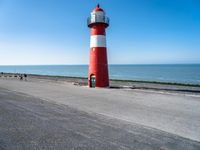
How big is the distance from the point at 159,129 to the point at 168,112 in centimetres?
250

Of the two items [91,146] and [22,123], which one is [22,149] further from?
[22,123]

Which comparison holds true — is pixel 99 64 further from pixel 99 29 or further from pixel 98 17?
pixel 98 17

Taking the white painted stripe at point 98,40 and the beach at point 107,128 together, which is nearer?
the beach at point 107,128

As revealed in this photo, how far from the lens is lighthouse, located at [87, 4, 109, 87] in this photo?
1664cm

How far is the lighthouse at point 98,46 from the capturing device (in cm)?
1664

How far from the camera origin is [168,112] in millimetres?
8062

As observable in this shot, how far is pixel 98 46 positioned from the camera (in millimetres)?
16734

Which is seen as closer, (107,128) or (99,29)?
(107,128)

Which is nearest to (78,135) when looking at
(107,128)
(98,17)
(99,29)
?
(107,128)

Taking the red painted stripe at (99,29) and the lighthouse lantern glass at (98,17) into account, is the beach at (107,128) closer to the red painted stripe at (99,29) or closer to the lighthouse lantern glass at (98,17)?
the red painted stripe at (99,29)

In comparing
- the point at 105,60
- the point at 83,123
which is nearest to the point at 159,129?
the point at 83,123

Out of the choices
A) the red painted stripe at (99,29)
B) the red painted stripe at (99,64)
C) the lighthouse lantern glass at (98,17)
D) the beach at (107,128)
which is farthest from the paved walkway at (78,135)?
the lighthouse lantern glass at (98,17)

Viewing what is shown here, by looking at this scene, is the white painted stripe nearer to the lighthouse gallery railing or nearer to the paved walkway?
the lighthouse gallery railing

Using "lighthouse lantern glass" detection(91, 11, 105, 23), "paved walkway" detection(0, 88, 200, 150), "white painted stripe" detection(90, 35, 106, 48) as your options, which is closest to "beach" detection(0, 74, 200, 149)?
"paved walkway" detection(0, 88, 200, 150)
